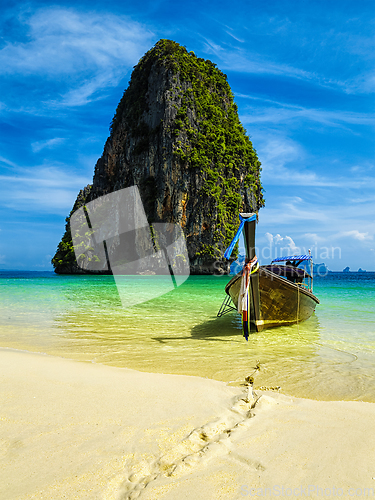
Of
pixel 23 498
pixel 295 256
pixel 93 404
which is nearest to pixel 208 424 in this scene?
pixel 93 404

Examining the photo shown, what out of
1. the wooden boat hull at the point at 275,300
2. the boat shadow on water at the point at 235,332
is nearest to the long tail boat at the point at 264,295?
the wooden boat hull at the point at 275,300

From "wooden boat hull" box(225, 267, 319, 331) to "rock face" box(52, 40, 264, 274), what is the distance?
1458 inches

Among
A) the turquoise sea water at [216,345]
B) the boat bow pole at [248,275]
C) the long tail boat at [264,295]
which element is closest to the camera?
the turquoise sea water at [216,345]

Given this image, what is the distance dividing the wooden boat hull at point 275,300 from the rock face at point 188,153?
121ft

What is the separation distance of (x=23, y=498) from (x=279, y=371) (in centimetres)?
385

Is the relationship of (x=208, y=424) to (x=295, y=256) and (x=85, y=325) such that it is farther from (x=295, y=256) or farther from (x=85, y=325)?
(x=295, y=256)

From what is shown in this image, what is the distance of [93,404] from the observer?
10.0 ft

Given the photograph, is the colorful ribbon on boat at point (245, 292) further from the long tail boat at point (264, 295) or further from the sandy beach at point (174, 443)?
the sandy beach at point (174, 443)

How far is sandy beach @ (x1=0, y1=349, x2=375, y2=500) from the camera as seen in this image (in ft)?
6.08

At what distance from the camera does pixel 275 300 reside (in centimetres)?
782

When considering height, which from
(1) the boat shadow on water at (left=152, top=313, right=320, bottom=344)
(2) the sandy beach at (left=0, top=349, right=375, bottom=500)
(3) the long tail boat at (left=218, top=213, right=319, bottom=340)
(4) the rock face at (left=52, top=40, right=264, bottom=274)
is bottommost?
(1) the boat shadow on water at (left=152, top=313, right=320, bottom=344)

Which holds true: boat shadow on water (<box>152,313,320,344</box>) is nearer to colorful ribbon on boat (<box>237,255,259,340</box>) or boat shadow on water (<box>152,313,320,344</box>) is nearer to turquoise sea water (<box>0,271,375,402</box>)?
turquoise sea water (<box>0,271,375,402</box>)

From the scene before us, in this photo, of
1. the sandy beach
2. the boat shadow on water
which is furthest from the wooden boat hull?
the sandy beach

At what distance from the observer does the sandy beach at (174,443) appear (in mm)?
1854
